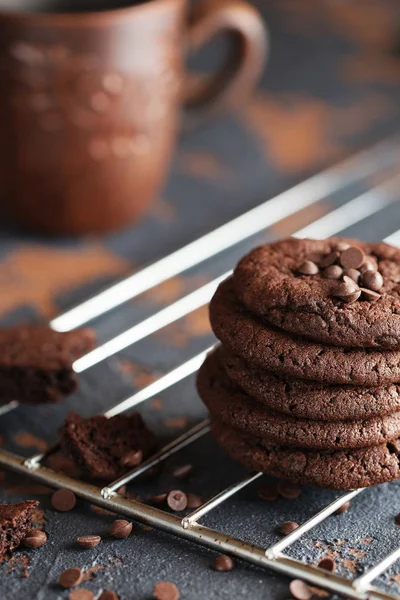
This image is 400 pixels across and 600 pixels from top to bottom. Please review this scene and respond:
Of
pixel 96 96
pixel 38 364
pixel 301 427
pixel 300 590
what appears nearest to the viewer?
pixel 300 590

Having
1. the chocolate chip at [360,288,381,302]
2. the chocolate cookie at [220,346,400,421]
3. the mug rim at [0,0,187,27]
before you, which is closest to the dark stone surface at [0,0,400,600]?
the chocolate cookie at [220,346,400,421]

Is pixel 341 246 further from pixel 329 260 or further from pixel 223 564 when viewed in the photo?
pixel 223 564

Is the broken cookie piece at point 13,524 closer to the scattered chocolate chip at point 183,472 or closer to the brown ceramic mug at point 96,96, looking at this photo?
the scattered chocolate chip at point 183,472

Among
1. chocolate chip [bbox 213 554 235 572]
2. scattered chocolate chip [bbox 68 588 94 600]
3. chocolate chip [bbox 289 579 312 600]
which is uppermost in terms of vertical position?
chocolate chip [bbox 289 579 312 600]

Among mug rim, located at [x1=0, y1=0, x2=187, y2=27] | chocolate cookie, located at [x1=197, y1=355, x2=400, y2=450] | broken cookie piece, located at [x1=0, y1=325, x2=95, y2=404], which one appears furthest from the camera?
mug rim, located at [x1=0, y1=0, x2=187, y2=27]

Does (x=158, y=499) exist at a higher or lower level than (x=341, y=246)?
lower

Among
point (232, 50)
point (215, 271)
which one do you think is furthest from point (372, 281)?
point (232, 50)

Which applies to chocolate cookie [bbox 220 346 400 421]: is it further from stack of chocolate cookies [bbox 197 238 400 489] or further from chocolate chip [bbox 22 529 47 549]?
chocolate chip [bbox 22 529 47 549]
